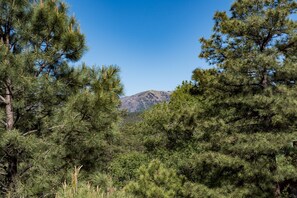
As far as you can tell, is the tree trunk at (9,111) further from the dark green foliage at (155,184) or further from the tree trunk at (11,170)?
the dark green foliage at (155,184)

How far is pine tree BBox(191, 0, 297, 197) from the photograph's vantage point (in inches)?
377

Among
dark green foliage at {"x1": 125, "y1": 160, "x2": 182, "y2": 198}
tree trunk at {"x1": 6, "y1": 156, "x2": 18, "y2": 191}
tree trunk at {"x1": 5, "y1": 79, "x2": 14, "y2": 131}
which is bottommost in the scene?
dark green foliage at {"x1": 125, "y1": 160, "x2": 182, "y2": 198}


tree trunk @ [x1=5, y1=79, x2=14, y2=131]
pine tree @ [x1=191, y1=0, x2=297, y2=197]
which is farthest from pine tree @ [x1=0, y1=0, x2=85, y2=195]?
pine tree @ [x1=191, y1=0, x2=297, y2=197]

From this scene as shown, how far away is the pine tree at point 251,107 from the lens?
957 centimetres

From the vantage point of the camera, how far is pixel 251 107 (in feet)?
35.0

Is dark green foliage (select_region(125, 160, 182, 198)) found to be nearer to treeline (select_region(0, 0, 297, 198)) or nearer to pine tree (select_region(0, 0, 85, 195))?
treeline (select_region(0, 0, 297, 198))

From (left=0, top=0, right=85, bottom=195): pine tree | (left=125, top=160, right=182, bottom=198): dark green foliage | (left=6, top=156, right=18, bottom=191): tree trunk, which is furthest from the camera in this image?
(left=125, top=160, right=182, bottom=198): dark green foliage

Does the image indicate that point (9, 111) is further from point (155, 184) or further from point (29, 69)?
point (155, 184)

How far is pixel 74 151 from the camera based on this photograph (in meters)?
8.84

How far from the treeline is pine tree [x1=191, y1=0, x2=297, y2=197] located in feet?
0.12

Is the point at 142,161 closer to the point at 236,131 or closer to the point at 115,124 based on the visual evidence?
the point at 236,131

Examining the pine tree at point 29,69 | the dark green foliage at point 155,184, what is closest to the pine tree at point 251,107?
the dark green foliage at point 155,184

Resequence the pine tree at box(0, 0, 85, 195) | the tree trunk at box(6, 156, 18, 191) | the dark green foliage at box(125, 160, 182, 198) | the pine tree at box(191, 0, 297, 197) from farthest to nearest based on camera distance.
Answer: the dark green foliage at box(125, 160, 182, 198) < the pine tree at box(191, 0, 297, 197) < the tree trunk at box(6, 156, 18, 191) < the pine tree at box(0, 0, 85, 195)

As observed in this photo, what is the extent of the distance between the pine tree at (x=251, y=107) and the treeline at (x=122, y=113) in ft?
0.12
